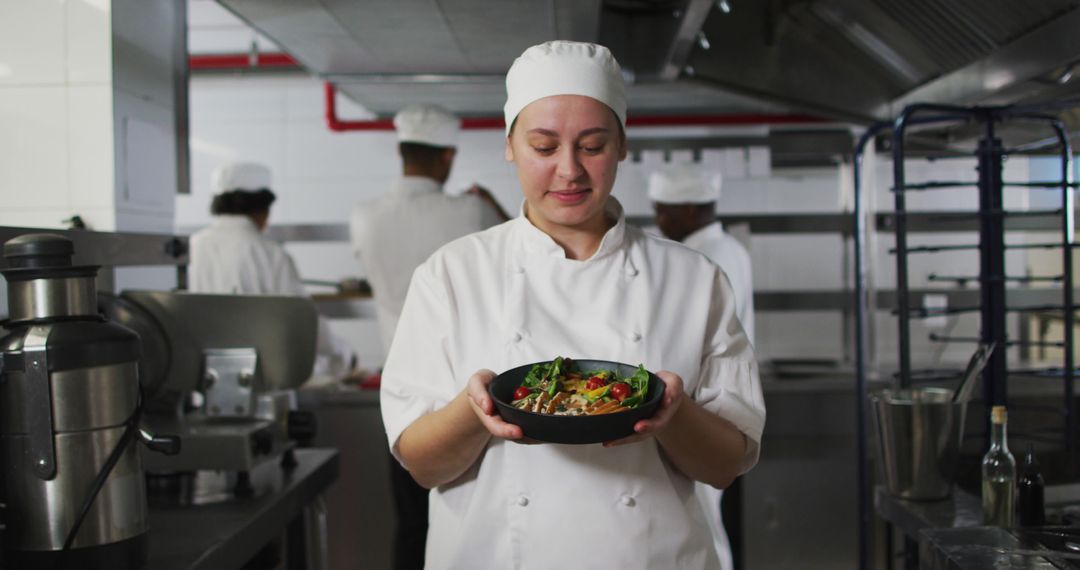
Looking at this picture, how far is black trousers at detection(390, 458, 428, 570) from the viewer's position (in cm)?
287

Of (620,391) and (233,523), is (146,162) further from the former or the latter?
(620,391)

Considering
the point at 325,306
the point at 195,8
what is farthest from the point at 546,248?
the point at 195,8

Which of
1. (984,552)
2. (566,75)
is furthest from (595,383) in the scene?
(984,552)

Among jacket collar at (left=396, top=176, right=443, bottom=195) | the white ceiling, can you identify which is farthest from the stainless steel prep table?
the white ceiling

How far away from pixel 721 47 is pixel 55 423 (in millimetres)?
2770

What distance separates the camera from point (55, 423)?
1.36 m

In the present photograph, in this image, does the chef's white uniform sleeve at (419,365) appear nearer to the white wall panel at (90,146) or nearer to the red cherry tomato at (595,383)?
the red cherry tomato at (595,383)

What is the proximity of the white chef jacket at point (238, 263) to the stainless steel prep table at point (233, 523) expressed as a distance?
1.41 metres

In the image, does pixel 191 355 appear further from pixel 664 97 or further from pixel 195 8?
pixel 195 8

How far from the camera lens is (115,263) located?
2.00m

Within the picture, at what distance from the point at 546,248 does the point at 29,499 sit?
0.85 metres

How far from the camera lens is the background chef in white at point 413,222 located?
9.65ft

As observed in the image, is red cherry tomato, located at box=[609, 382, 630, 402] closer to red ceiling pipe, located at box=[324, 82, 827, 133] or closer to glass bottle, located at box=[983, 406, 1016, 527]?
Answer: glass bottle, located at box=[983, 406, 1016, 527]

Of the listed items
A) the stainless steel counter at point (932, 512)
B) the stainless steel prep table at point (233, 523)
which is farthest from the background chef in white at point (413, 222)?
the stainless steel counter at point (932, 512)
